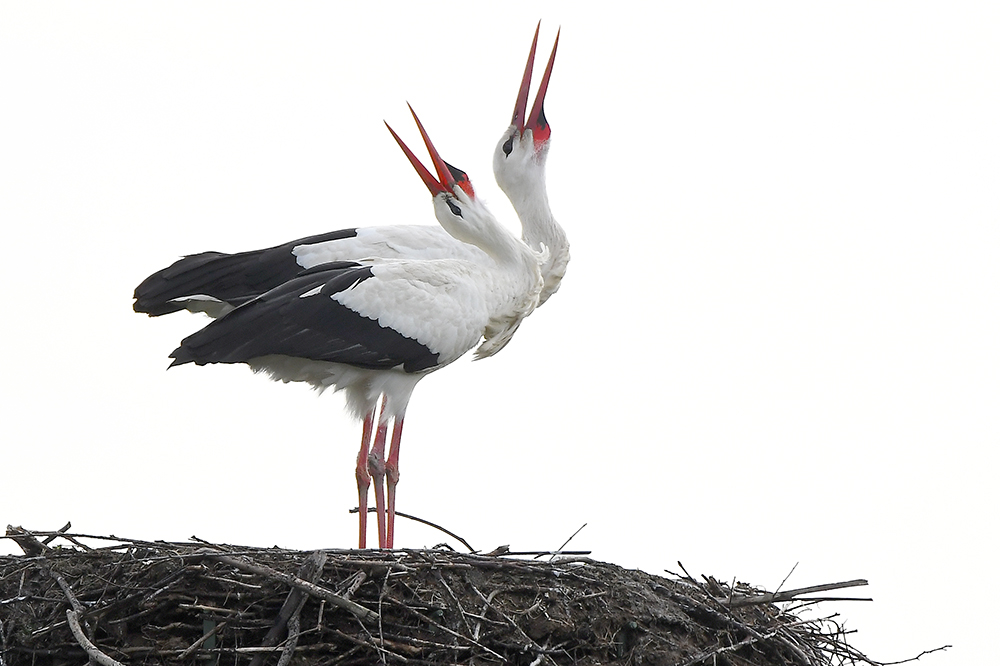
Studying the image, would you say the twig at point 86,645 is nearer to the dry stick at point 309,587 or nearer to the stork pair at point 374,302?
the dry stick at point 309,587

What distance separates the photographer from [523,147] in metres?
8.20

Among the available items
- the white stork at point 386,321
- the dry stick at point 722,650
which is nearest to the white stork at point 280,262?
the white stork at point 386,321

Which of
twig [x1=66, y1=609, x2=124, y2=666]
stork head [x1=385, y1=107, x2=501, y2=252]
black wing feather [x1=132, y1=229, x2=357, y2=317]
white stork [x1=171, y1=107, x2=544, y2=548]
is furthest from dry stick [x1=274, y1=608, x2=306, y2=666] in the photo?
stork head [x1=385, y1=107, x2=501, y2=252]

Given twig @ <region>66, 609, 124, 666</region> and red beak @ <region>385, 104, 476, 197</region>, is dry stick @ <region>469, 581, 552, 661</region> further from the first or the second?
red beak @ <region>385, 104, 476, 197</region>

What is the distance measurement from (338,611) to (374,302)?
1715 millimetres

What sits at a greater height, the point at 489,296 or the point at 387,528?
the point at 489,296

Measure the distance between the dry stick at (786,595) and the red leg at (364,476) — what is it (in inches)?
75.8

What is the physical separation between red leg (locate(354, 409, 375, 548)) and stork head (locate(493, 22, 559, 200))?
1.77 m

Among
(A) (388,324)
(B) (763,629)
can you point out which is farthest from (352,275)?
(B) (763,629)

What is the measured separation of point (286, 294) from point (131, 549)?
143 cm

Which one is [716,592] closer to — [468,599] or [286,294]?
[468,599]

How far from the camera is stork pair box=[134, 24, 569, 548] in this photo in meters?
6.46

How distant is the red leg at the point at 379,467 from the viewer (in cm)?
707

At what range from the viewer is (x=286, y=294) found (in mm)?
6547
